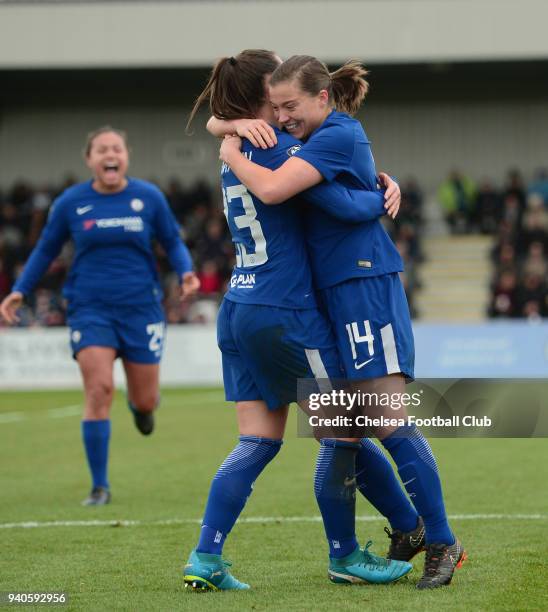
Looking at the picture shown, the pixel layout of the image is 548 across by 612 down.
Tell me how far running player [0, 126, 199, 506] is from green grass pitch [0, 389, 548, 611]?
0.77 m

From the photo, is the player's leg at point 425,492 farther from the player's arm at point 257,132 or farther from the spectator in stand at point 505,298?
the spectator in stand at point 505,298

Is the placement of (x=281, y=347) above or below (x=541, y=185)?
below

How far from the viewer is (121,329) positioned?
27.0 ft

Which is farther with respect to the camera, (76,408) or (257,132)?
(76,408)

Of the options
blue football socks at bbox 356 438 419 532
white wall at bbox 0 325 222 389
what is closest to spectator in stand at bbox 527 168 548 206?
white wall at bbox 0 325 222 389

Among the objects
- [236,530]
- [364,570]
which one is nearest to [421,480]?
[364,570]

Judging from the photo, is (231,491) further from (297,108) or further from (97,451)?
(97,451)

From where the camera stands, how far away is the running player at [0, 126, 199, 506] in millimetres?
8125

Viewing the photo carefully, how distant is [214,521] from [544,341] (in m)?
14.0

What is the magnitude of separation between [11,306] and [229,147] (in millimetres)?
3345

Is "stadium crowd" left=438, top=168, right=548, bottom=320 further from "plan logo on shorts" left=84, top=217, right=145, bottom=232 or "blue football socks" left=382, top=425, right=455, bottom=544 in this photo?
"blue football socks" left=382, top=425, right=455, bottom=544

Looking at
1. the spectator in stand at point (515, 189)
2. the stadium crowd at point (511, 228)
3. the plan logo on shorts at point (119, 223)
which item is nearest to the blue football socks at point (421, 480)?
the plan logo on shorts at point (119, 223)

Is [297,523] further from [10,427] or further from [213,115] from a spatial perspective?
[10,427]

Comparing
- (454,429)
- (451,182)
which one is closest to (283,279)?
(454,429)
